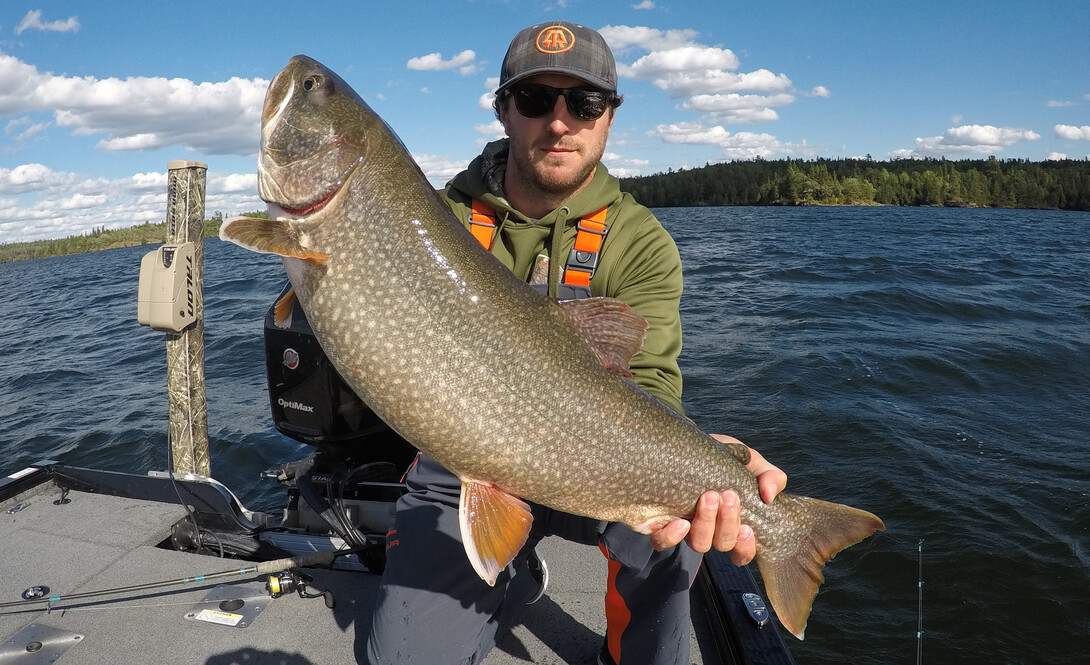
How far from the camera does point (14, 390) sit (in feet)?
45.5

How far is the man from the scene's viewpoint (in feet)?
9.94

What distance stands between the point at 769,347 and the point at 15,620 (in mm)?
13022

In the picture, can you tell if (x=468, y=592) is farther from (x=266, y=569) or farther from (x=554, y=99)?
(x=554, y=99)

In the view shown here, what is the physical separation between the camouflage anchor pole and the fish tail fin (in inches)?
164

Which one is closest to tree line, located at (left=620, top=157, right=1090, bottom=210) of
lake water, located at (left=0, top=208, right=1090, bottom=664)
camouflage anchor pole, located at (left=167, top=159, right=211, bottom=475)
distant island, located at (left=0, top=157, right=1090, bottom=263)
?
distant island, located at (left=0, top=157, right=1090, bottom=263)

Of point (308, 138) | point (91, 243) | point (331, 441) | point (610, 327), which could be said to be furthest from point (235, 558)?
point (91, 243)

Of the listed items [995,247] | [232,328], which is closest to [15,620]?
[232,328]

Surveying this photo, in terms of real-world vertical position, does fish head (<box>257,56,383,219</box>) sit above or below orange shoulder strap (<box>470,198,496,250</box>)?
above

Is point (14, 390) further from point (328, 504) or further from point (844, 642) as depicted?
point (844, 642)

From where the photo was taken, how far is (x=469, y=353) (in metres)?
2.38

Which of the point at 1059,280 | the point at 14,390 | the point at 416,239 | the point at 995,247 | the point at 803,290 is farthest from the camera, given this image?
the point at 995,247

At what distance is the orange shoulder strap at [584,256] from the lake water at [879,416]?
4.49 meters

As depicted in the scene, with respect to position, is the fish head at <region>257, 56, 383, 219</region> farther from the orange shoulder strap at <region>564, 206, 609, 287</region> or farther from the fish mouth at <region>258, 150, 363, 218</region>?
the orange shoulder strap at <region>564, 206, 609, 287</region>

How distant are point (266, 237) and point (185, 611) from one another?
7.92ft
